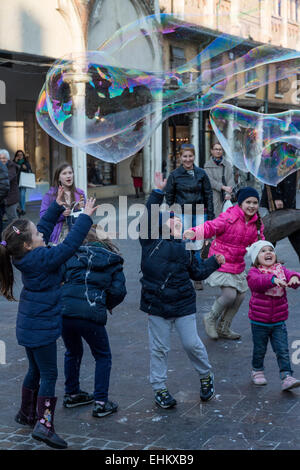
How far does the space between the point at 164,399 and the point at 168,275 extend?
2.81ft

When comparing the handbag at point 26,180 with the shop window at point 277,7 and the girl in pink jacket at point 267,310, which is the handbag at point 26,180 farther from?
the shop window at point 277,7

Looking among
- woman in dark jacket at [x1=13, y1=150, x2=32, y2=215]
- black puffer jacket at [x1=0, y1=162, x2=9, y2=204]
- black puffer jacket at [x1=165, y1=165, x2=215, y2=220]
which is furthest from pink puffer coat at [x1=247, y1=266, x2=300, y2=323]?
woman in dark jacket at [x1=13, y1=150, x2=32, y2=215]

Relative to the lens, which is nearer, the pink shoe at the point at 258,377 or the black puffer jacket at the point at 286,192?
Answer: the pink shoe at the point at 258,377

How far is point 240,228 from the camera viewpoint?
5.82m

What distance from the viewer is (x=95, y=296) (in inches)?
169

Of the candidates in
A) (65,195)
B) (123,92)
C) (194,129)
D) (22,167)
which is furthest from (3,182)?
(194,129)

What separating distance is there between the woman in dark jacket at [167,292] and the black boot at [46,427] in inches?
34.0

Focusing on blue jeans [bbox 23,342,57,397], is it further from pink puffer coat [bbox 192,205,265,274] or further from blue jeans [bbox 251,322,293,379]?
pink puffer coat [bbox 192,205,265,274]

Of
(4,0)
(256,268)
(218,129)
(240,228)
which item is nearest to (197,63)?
(218,129)

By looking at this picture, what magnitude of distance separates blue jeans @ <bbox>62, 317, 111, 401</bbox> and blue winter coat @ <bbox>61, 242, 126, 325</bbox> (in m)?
0.07

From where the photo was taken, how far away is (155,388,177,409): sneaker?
447 centimetres

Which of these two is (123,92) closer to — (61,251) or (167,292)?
(167,292)

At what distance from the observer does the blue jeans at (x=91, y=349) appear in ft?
14.1

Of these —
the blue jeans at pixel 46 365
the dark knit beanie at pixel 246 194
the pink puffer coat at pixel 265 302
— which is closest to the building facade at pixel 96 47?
the dark knit beanie at pixel 246 194
